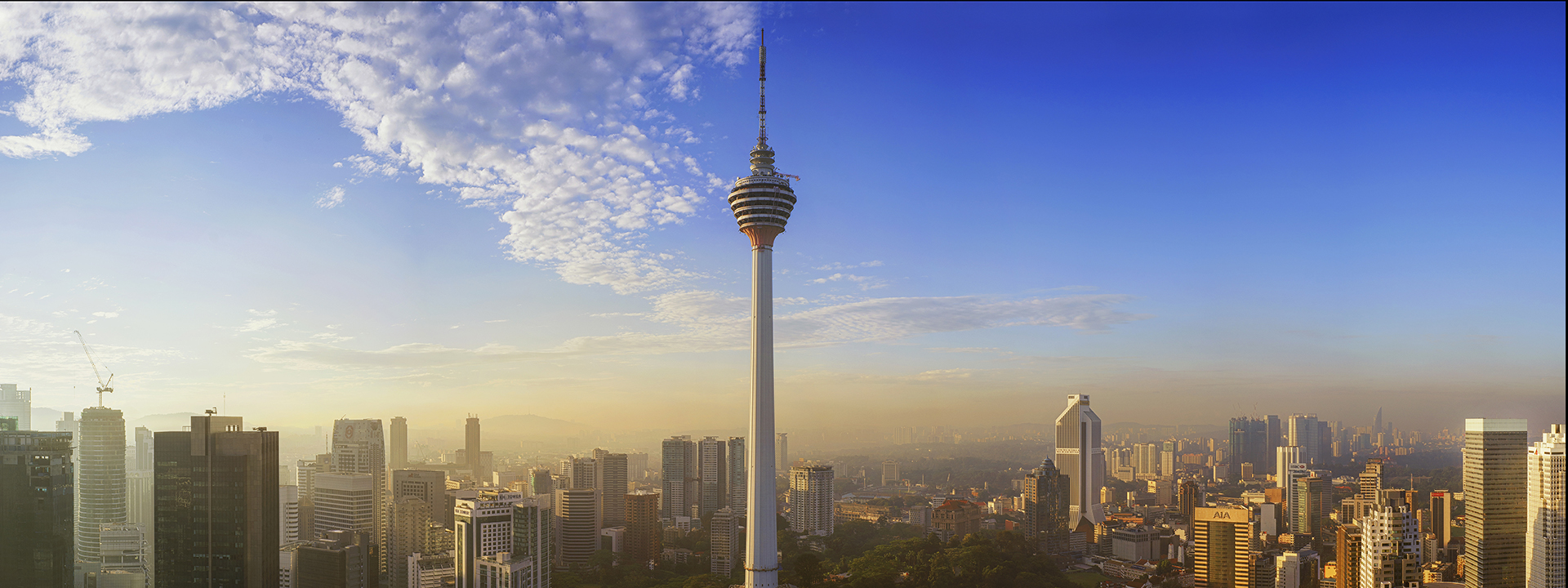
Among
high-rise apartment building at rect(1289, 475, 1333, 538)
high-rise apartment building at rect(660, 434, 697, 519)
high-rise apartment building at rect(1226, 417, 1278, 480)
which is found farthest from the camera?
high-rise apartment building at rect(1226, 417, 1278, 480)

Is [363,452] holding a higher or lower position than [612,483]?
higher

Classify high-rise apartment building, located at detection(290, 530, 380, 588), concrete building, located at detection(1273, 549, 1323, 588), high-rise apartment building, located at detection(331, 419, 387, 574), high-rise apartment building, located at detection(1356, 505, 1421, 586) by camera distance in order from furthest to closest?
high-rise apartment building, located at detection(331, 419, 387, 574) → concrete building, located at detection(1273, 549, 1323, 588) → high-rise apartment building, located at detection(290, 530, 380, 588) → high-rise apartment building, located at detection(1356, 505, 1421, 586)

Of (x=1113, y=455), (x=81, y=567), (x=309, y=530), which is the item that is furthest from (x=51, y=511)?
(x=1113, y=455)

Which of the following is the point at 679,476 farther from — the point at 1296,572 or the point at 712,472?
the point at 1296,572

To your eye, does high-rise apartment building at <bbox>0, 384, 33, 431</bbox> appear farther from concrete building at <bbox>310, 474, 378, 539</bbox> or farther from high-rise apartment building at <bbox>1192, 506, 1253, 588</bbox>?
high-rise apartment building at <bbox>1192, 506, 1253, 588</bbox>

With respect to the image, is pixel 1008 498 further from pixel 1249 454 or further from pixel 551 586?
pixel 551 586

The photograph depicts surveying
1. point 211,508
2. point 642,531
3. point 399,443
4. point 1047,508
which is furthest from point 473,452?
point 1047,508

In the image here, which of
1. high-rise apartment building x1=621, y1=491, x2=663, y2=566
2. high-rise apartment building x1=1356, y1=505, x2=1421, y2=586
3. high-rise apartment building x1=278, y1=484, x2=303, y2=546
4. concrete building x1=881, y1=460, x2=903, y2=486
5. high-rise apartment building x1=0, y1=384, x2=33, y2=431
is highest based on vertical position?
high-rise apartment building x1=0, y1=384, x2=33, y2=431

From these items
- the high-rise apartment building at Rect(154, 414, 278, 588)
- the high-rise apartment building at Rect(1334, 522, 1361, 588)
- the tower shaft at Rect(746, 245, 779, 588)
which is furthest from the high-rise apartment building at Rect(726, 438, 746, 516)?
the high-rise apartment building at Rect(1334, 522, 1361, 588)
